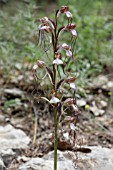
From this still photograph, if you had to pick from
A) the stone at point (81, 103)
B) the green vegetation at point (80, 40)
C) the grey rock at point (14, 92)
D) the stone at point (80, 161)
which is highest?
the green vegetation at point (80, 40)

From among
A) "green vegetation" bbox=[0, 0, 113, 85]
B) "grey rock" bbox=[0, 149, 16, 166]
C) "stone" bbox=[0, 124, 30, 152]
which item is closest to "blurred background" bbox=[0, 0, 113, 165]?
"green vegetation" bbox=[0, 0, 113, 85]

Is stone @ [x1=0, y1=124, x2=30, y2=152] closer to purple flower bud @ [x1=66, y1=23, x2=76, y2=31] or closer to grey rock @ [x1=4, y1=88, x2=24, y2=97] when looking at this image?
grey rock @ [x1=4, y1=88, x2=24, y2=97]

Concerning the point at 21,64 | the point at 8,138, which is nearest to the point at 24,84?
the point at 21,64

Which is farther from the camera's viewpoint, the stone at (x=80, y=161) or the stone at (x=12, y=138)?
the stone at (x=12, y=138)

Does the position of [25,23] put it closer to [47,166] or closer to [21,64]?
[21,64]

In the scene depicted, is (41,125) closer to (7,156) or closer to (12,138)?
(12,138)

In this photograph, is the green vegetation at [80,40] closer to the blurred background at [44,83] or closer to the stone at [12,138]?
the blurred background at [44,83]

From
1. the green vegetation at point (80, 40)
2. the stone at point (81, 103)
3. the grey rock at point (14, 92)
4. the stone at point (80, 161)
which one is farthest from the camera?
the green vegetation at point (80, 40)

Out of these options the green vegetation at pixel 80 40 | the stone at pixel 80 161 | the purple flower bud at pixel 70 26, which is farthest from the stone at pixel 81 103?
the purple flower bud at pixel 70 26

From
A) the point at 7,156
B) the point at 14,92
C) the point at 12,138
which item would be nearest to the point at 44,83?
the point at 14,92
